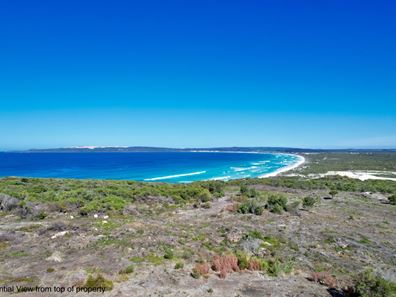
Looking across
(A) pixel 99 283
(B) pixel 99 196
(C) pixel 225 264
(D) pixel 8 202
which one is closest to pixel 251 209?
(C) pixel 225 264

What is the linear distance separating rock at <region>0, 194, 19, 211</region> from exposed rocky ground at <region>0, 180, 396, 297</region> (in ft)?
0.50

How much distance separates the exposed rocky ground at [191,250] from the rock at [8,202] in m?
→ 0.15

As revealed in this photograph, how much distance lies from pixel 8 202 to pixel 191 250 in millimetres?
17871

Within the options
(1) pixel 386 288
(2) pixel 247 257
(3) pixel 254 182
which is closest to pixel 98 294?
(2) pixel 247 257

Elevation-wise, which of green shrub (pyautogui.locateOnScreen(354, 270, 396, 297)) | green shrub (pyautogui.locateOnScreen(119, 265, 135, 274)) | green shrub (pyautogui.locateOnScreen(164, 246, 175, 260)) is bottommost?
green shrub (pyautogui.locateOnScreen(164, 246, 175, 260))

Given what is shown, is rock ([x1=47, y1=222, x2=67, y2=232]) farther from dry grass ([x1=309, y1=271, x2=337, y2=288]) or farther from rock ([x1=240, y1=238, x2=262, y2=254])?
dry grass ([x1=309, y1=271, x2=337, y2=288])

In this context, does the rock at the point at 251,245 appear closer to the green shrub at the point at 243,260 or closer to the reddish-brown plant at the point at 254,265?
the green shrub at the point at 243,260

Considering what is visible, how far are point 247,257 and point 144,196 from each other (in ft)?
57.6

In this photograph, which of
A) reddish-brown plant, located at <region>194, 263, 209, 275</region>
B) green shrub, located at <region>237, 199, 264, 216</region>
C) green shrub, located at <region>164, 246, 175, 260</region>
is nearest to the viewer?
reddish-brown plant, located at <region>194, 263, 209, 275</region>

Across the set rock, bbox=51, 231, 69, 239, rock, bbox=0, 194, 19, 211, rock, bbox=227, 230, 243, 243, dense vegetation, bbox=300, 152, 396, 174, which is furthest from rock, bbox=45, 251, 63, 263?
dense vegetation, bbox=300, 152, 396, 174

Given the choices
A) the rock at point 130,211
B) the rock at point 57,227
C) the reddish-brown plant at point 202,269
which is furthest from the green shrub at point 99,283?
the rock at point 130,211

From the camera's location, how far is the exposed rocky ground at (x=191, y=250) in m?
10.9

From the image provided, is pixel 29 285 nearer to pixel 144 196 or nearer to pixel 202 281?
pixel 202 281

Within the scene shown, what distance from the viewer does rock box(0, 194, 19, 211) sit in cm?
2323
